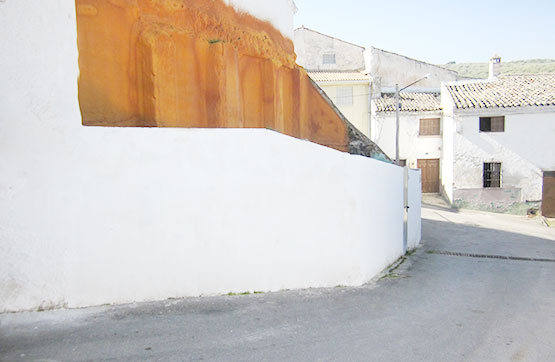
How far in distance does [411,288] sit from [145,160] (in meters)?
4.65

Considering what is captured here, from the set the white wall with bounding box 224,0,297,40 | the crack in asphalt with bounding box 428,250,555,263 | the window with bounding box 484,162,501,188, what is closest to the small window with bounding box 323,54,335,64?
the window with bounding box 484,162,501,188

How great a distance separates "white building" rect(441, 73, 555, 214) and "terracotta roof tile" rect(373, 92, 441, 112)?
2.13 m

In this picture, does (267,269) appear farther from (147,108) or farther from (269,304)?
(147,108)

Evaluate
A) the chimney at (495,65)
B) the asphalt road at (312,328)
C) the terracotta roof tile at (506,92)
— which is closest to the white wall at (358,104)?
the terracotta roof tile at (506,92)

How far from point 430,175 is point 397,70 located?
25.8 ft

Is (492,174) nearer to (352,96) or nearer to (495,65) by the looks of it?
(495,65)

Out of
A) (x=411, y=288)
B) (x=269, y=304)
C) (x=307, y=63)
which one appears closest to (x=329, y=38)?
(x=307, y=63)

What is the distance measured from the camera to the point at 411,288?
258 inches

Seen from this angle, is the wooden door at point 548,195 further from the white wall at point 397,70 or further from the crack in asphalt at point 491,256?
the crack in asphalt at point 491,256

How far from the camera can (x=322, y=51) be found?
27.8 metres

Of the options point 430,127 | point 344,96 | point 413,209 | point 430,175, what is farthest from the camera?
point 344,96

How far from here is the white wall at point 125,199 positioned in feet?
11.8

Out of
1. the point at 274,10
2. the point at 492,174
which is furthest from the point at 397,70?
the point at 274,10

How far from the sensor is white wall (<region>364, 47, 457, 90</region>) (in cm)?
2672
